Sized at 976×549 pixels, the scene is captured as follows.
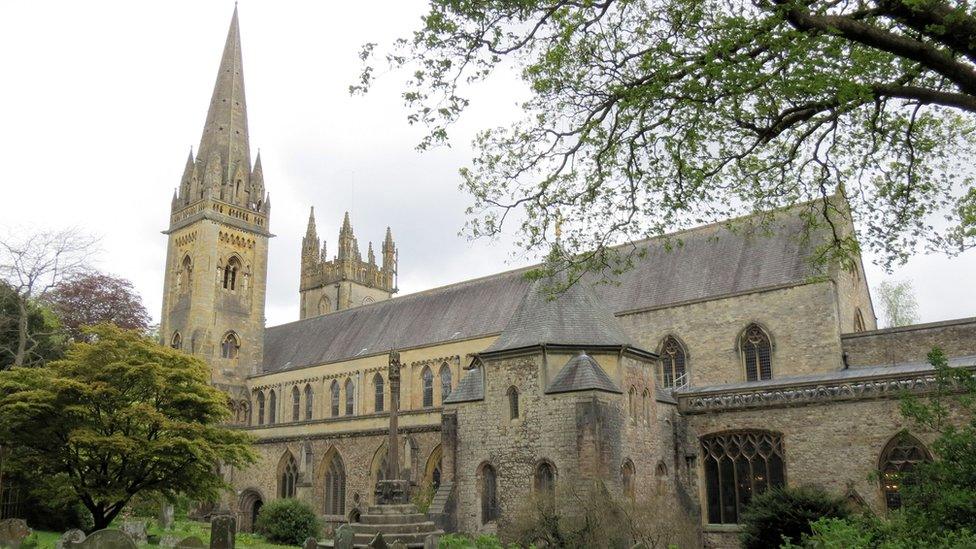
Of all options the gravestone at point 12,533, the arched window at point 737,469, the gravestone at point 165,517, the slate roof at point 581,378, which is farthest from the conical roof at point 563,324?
the gravestone at point 165,517

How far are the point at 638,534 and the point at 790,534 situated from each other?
12.5 ft

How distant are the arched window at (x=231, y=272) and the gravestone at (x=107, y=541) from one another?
37316 millimetres

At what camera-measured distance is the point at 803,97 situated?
36.9 ft

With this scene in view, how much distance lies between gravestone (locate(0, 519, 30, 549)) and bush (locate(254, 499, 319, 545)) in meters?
12.1

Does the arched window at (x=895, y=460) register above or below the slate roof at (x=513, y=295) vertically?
below

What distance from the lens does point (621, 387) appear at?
23.7 meters

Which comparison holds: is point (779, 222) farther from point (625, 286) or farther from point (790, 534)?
point (790, 534)

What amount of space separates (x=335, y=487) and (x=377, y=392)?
5.74 metres

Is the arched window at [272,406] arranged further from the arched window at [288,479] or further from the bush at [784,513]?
the bush at [784,513]

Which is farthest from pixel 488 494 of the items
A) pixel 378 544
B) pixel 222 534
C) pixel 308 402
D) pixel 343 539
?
pixel 308 402

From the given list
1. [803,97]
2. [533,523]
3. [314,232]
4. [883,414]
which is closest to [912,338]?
[883,414]

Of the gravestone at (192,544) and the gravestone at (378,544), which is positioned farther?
the gravestone at (192,544)

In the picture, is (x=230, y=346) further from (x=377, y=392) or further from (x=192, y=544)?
(x=192, y=544)

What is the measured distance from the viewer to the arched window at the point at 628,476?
2261cm
